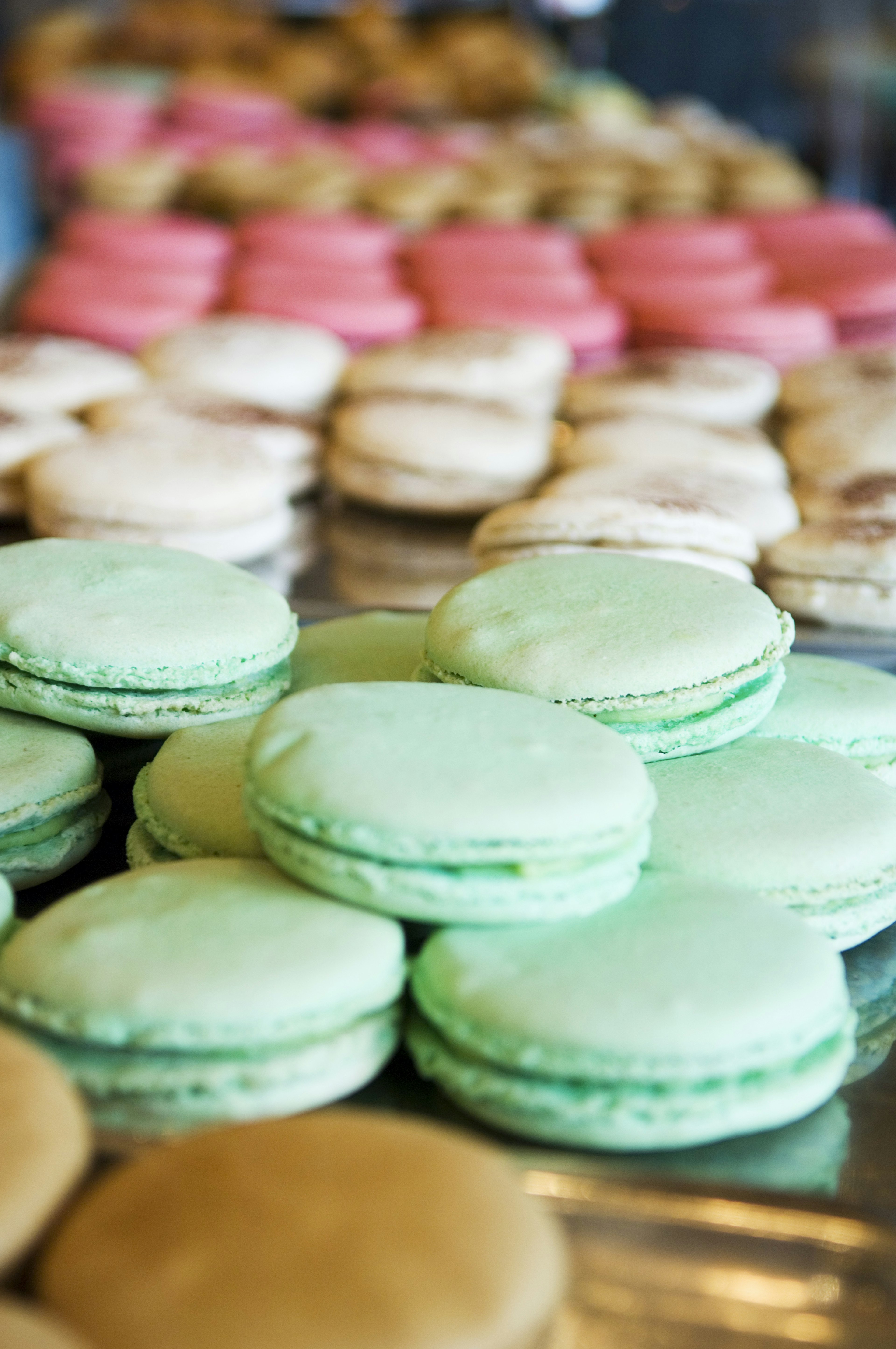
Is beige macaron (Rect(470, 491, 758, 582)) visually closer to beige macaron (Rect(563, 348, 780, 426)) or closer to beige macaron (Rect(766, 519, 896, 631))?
beige macaron (Rect(766, 519, 896, 631))

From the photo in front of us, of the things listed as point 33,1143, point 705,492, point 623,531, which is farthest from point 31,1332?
point 705,492

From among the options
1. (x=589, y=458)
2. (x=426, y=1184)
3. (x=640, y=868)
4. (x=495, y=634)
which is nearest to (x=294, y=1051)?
(x=426, y=1184)

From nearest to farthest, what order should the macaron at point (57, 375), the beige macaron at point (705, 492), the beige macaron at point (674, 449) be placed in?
the beige macaron at point (705, 492) < the beige macaron at point (674, 449) < the macaron at point (57, 375)

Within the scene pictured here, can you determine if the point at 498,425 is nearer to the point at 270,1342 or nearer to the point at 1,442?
the point at 1,442

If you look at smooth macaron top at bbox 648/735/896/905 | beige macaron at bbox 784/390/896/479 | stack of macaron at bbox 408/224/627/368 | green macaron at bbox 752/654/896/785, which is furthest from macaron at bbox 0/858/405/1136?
stack of macaron at bbox 408/224/627/368

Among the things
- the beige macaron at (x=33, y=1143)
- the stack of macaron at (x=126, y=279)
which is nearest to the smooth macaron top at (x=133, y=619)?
the beige macaron at (x=33, y=1143)

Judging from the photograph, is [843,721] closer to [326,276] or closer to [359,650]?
[359,650]

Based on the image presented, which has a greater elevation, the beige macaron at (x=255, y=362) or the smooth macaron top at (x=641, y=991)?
the smooth macaron top at (x=641, y=991)

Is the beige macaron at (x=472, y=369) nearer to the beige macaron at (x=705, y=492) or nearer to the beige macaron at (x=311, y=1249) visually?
the beige macaron at (x=705, y=492)
